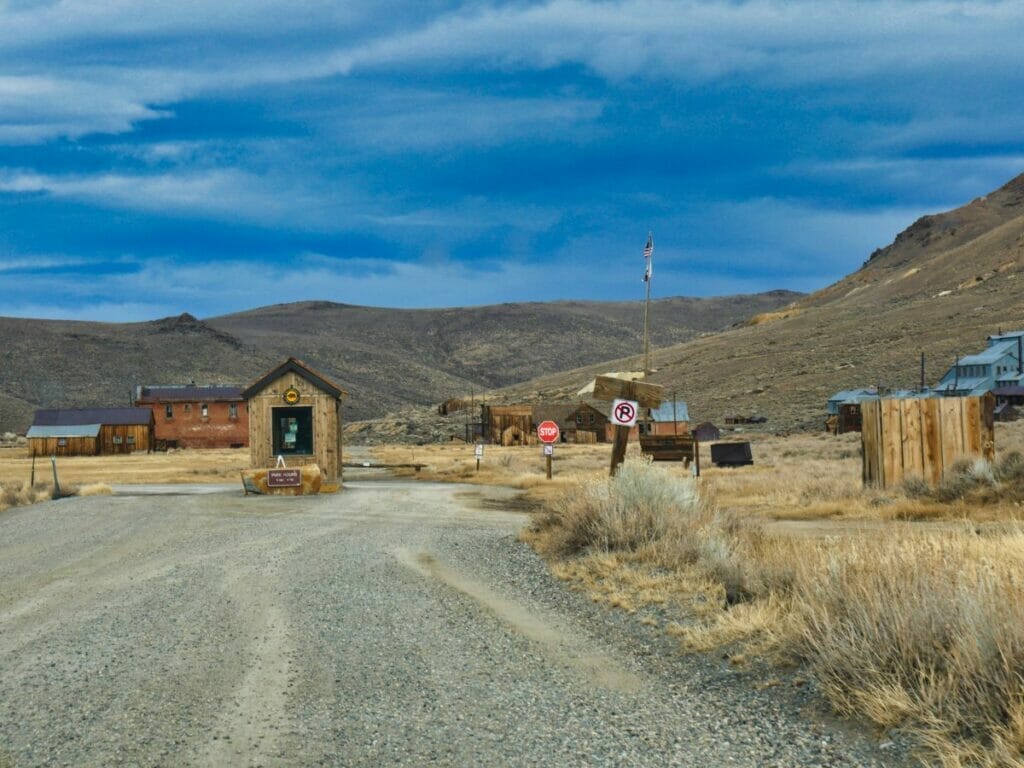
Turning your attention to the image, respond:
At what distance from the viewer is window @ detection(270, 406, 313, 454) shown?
102 feet

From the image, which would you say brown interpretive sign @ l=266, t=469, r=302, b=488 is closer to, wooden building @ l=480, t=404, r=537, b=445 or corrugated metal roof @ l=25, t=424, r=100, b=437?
wooden building @ l=480, t=404, r=537, b=445

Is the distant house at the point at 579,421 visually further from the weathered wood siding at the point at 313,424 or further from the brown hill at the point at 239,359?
the weathered wood siding at the point at 313,424

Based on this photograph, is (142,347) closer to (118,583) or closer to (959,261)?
(959,261)

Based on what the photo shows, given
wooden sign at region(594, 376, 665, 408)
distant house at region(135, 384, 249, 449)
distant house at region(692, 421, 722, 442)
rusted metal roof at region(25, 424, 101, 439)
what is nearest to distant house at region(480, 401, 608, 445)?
distant house at region(692, 421, 722, 442)

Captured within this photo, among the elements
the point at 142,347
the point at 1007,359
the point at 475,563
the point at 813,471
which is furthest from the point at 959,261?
the point at 475,563

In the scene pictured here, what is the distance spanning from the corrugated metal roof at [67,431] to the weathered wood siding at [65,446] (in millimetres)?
304

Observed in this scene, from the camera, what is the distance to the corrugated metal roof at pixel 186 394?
82.2m

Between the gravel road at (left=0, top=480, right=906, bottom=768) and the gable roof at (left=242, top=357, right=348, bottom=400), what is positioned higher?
the gable roof at (left=242, top=357, right=348, bottom=400)

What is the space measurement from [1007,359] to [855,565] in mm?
84176

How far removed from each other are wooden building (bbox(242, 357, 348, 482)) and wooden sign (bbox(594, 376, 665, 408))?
15421 mm

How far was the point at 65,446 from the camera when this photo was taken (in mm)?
74688

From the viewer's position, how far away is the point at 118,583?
11.3 metres

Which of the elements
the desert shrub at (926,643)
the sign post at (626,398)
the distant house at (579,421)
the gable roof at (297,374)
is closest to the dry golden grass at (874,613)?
the desert shrub at (926,643)

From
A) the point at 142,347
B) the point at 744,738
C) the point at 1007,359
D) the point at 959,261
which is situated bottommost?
the point at 744,738
